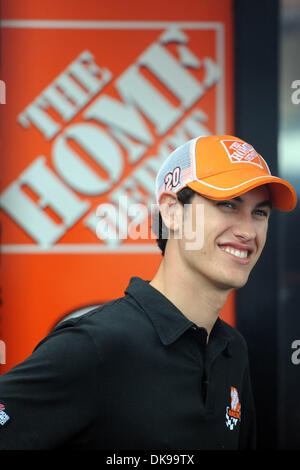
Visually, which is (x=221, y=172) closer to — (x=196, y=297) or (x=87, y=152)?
(x=196, y=297)

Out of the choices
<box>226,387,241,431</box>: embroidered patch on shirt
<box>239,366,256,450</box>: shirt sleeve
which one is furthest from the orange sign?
<box>226,387,241,431</box>: embroidered patch on shirt

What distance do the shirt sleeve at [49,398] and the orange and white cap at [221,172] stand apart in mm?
469

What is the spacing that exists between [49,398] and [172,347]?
0.30 meters

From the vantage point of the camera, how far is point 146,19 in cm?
237

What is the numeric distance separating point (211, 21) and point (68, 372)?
6.47ft

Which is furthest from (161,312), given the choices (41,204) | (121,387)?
(41,204)

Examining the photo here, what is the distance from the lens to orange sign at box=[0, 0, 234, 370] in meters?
2.37

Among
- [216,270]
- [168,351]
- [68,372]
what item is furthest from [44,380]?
[216,270]

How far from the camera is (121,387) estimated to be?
1045 mm

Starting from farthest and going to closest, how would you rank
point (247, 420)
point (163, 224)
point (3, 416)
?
A: point (247, 420) < point (163, 224) < point (3, 416)

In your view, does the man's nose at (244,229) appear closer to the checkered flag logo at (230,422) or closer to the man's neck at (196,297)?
the man's neck at (196,297)

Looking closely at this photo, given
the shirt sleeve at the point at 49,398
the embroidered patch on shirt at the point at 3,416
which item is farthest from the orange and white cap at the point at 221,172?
the embroidered patch on shirt at the point at 3,416

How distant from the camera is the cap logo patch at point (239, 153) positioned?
3.94 ft

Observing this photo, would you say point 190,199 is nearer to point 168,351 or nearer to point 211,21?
point 168,351
